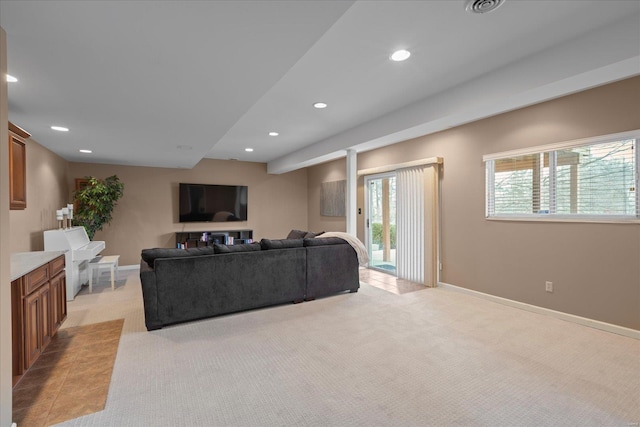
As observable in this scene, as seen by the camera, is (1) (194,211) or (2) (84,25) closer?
(2) (84,25)

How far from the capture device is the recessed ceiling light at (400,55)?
2.59m

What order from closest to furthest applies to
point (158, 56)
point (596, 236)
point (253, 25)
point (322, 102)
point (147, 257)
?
point (253, 25), point (158, 56), point (596, 236), point (147, 257), point (322, 102)

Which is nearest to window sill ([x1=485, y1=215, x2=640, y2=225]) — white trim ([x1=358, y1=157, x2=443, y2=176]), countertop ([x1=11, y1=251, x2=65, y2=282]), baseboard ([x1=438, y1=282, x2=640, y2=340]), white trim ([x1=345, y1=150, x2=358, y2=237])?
baseboard ([x1=438, y1=282, x2=640, y2=340])

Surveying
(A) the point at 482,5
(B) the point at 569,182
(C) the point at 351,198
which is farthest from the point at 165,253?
(B) the point at 569,182

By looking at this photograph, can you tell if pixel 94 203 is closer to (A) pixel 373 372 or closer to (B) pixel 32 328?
(B) pixel 32 328

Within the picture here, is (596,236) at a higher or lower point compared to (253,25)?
lower

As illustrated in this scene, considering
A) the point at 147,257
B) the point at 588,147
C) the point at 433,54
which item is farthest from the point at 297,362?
the point at 588,147

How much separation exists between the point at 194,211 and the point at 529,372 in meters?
6.91

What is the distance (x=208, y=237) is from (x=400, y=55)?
6.12m

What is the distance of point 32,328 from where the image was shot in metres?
2.42

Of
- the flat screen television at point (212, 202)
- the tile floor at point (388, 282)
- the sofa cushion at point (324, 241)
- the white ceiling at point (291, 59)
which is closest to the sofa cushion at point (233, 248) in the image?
the sofa cushion at point (324, 241)

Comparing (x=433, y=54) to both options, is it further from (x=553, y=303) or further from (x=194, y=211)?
(x=194, y=211)

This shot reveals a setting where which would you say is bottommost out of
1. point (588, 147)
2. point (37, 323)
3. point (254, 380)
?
point (254, 380)

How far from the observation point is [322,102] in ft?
12.5
